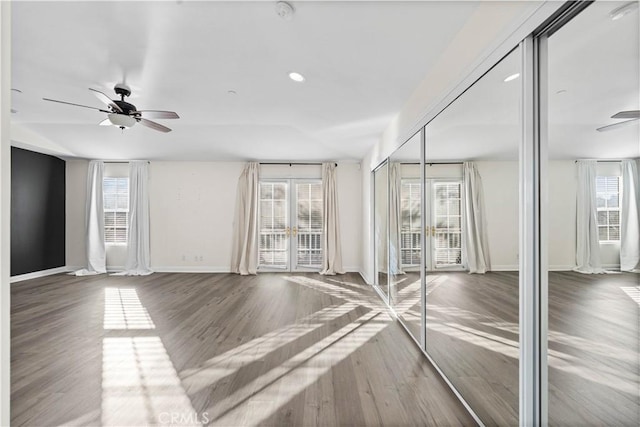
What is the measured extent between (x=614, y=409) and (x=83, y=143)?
7456 millimetres

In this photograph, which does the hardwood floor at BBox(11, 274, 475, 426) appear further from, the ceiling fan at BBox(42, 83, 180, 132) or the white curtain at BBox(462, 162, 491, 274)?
the ceiling fan at BBox(42, 83, 180, 132)

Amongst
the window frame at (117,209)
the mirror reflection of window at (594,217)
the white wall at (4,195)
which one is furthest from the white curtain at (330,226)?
the white wall at (4,195)

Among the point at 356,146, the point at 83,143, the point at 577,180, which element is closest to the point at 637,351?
the point at 577,180

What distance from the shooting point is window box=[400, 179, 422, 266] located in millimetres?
2878

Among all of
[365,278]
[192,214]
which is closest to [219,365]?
[365,278]

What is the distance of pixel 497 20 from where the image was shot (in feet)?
5.21

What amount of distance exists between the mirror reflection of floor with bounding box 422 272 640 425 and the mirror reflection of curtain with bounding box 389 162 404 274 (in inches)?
59.2

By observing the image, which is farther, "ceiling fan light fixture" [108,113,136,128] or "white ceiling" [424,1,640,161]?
"ceiling fan light fixture" [108,113,136,128]

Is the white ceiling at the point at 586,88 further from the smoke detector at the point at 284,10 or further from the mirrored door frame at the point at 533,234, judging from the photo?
the smoke detector at the point at 284,10

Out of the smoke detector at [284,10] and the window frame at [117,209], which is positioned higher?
the smoke detector at [284,10]

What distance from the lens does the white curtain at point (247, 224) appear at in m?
6.36

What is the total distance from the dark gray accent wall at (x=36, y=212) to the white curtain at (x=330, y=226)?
5631mm

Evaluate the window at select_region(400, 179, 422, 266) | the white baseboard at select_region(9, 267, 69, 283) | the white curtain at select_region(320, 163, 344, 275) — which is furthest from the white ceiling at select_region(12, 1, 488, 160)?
the white baseboard at select_region(9, 267, 69, 283)

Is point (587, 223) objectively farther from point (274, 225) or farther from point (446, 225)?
point (274, 225)
